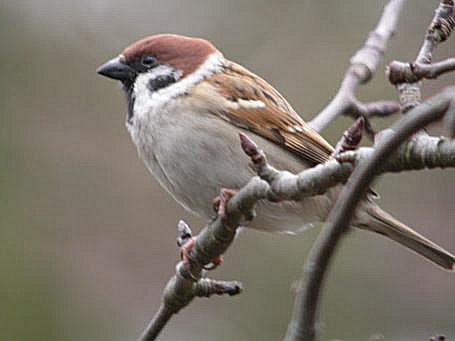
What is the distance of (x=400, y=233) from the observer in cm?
357

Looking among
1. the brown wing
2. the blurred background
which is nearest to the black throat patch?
the brown wing

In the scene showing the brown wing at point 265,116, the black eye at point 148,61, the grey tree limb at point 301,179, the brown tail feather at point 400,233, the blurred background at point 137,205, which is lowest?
the blurred background at point 137,205

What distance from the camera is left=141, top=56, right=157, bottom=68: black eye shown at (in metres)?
3.74

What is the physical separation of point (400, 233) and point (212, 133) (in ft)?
2.46

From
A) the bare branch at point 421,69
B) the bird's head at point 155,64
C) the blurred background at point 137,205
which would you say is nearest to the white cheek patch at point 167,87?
the bird's head at point 155,64

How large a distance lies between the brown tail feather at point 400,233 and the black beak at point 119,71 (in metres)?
0.98

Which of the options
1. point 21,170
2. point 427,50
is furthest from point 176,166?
point 21,170

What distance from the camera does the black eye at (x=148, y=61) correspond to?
374 centimetres

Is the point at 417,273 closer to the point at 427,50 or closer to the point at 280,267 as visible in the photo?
the point at 280,267

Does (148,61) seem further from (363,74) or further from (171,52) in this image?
(363,74)

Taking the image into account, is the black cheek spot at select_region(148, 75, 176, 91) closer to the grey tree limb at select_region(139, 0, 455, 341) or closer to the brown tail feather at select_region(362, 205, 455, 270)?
the grey tree limb at select_region(139, 0, 455, 341)

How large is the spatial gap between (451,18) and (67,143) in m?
4.05

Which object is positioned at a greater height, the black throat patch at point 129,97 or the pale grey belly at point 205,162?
the black throat patch at point 129,97

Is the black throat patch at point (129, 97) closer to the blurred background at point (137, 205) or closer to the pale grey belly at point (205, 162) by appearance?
the pale grey belly at point (205, 162)
